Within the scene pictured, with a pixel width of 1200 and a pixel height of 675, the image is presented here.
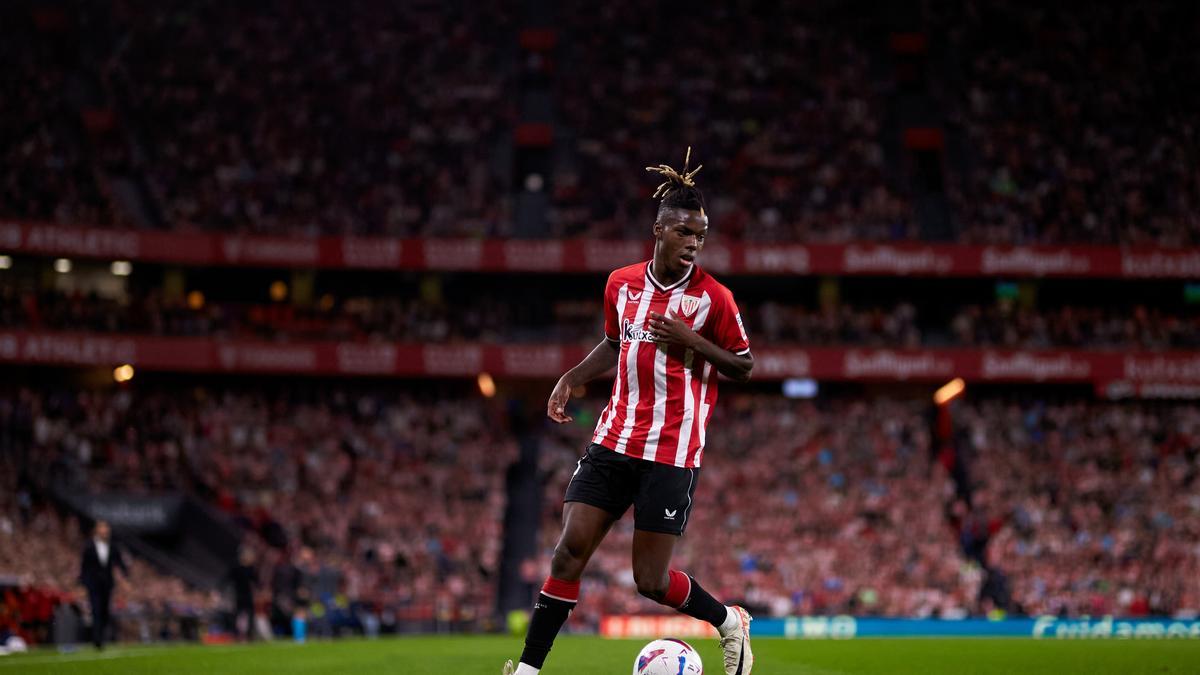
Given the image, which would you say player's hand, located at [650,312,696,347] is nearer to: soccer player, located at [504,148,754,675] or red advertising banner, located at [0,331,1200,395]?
soccer player, located at [504,148,754,675]

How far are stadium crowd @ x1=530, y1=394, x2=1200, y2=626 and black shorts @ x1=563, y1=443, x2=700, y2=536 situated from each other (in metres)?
21.2

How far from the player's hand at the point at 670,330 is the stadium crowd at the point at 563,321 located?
29.3 meters

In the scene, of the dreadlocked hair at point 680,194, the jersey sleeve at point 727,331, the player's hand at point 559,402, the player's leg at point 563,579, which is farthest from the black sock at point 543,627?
the dreadlocked hair at point 680,194

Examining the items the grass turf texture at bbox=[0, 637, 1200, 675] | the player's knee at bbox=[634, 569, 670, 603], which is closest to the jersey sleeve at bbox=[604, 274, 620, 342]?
the player's knee at bbox=[634, 569, 670, 603]

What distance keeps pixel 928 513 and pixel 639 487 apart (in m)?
25.8

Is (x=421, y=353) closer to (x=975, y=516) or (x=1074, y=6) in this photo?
(x=975, y=516)

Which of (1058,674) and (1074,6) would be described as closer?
(1058,674)

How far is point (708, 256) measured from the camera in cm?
3734

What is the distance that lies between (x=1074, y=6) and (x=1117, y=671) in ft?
118

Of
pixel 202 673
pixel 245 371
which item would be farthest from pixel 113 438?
pixel 202 673

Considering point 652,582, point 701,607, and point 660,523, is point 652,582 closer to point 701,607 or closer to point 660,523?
point 660,523

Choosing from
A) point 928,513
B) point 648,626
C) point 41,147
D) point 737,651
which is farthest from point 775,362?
point 737,651

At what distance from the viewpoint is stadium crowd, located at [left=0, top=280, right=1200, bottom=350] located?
36969mm

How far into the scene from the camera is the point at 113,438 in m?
34.2
